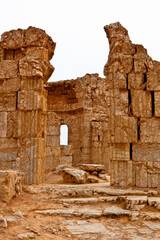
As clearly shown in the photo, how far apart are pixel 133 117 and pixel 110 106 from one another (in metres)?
0.74

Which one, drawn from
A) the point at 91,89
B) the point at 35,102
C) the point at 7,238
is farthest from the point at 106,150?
the point at 7,238

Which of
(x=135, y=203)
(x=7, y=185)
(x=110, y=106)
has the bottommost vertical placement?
(x=135, y=203)

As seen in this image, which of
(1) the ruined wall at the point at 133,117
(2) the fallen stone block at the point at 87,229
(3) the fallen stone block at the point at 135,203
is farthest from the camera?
(1) the ruined wall at the point at 133,117

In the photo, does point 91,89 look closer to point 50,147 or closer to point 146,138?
point 50,147

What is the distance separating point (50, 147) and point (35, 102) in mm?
4409

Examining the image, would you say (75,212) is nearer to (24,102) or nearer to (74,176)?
(74,176)

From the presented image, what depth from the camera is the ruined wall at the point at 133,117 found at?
279 inches

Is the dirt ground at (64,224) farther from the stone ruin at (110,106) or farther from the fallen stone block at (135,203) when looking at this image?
the stone ruin at (110,106)

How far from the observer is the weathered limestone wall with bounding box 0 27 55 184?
26.3 ft

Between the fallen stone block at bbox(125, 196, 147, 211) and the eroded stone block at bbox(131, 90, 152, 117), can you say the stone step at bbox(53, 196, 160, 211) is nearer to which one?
the fallen stone block at bbox(125, 196, 147, 211)

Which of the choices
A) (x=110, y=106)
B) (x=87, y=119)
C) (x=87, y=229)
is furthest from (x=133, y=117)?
(x=87, y=119)

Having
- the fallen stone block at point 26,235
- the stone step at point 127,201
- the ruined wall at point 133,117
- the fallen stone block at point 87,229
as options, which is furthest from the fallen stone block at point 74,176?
the fallen stone block at point 26,235

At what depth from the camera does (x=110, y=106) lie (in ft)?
24.7

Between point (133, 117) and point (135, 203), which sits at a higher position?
point (133, 117)
